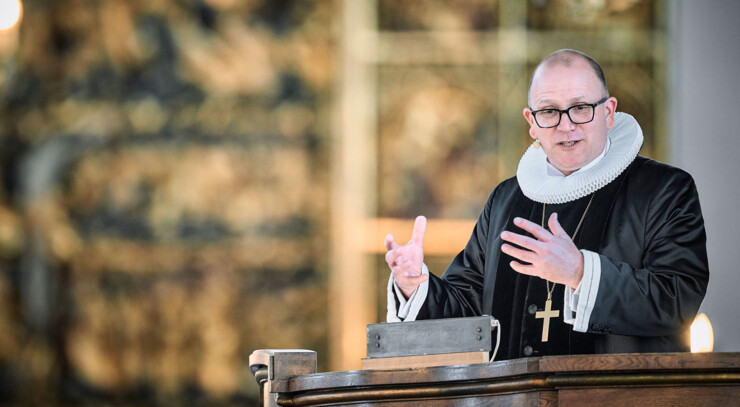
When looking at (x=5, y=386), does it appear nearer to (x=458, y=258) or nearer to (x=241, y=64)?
(x=241, y=64)

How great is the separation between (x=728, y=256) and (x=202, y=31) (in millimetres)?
3455

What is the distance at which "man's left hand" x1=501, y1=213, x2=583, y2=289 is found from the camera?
261 cm

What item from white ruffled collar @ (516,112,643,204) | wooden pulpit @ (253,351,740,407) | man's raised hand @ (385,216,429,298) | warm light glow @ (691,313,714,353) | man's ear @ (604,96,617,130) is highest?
man's ear @ (604,96,617,130)

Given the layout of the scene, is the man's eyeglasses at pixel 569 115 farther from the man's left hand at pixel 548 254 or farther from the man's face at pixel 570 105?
the man's left hand at pixel 548 254

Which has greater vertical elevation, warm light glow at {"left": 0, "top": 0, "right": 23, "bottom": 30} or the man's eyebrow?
warm light glow at {"left": 0, "top": 0, "right": 23, "bottom": 30}

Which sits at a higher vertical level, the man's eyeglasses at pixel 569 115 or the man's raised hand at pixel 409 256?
the man's eyeglasses at pixel 569 115

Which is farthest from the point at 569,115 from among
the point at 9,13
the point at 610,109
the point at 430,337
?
the point at 9,13

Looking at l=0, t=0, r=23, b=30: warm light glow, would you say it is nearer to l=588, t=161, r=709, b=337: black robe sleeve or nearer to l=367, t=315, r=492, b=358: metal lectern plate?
l=588, t=161, r=709, b=337: black robe sleeve

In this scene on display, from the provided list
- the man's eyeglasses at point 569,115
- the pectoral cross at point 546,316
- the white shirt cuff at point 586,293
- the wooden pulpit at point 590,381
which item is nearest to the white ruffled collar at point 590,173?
the man's eyeglasses at point 569,115

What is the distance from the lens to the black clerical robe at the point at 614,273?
278 centimetres


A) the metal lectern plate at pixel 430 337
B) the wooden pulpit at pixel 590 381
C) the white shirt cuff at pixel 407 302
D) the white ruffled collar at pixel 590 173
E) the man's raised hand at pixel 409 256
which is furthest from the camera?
the white ruffled collar at pixel 590 173

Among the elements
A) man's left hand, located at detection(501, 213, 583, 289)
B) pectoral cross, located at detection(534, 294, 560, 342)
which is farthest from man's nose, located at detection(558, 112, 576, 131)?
man's left hand, located at detection(501, 213, 583, 289)

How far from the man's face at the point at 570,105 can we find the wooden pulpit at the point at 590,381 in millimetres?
1086

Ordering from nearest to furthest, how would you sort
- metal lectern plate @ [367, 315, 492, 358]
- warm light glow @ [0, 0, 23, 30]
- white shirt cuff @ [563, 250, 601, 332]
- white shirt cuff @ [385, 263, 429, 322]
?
1. metal lectern plate @ [367, 315, 492, 358]
2. white shirt cuff @ [563, 250, 601, 332]
3. white shirt cuff @ [385, 263, 429, 322]
4. warm light glow @ [0, 0, 23, 30]
